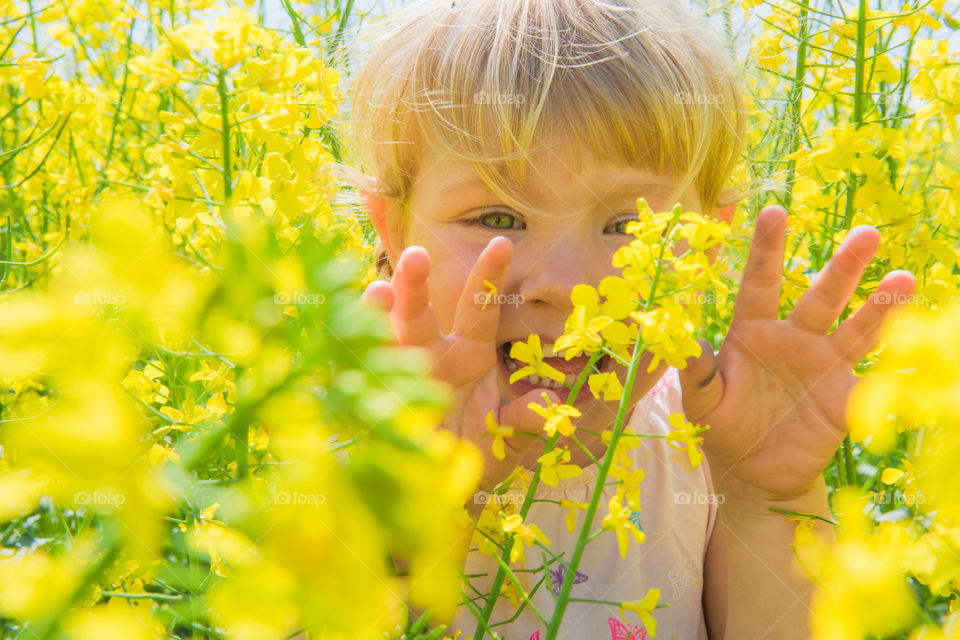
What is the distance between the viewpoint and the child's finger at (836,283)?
2.66 ft

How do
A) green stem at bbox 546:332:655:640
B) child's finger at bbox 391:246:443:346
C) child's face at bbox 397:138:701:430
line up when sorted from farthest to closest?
child's face at bbox 397:138:701:430
child's finger at bbox 391:246:443:346
green stem at bbox 546:332:655:640

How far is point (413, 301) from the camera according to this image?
732 mm

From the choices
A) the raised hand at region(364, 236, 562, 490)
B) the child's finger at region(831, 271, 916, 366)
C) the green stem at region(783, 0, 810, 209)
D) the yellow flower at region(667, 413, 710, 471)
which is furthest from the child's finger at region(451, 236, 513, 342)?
the green stem at region(783, 0, 810, 209)

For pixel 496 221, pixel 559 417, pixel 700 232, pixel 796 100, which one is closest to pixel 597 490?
pixel 559 417

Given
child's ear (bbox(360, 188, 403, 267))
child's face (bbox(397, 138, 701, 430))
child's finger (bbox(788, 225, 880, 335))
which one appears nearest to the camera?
child's finger (bbox(788, 225, 880, 335))

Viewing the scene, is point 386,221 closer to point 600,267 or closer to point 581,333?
point 600,267

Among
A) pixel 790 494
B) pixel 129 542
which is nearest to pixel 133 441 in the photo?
pixel 129 542

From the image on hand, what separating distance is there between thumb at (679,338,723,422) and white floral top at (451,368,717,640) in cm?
28

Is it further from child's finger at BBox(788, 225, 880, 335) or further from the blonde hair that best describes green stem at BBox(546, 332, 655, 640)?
the blonde hair

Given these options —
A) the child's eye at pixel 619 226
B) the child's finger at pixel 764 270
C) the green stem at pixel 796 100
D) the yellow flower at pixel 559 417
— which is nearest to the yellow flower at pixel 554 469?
the yellow flower at pixel 559 417

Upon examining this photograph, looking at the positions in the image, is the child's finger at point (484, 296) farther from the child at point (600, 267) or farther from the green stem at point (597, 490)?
the green stem at point (597, 490)

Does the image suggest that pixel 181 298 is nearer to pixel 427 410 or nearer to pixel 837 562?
pixel 427 410

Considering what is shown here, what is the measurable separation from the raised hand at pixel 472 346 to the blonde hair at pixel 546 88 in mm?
225

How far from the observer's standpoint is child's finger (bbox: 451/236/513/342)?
2.55 ft
